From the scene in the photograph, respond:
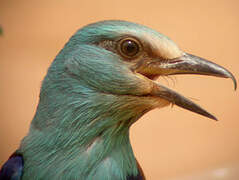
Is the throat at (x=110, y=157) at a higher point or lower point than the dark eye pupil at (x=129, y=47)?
lower

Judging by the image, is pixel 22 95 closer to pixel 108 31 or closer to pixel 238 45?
pixel 108 31

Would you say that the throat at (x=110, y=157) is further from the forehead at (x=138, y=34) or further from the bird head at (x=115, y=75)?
the forehead at (x=138, y=34)

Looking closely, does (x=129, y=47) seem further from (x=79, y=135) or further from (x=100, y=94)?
(x=79, y=135)

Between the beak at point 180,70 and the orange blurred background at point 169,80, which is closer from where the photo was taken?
the beak at point 180,70

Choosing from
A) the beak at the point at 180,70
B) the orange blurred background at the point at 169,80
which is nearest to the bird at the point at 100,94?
the beak at the point at 180,70

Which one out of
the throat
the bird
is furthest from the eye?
the throat

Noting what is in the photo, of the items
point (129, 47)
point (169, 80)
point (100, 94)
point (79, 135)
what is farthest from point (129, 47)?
point (169, 80)

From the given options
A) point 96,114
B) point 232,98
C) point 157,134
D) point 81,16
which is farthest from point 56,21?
point 232,98
